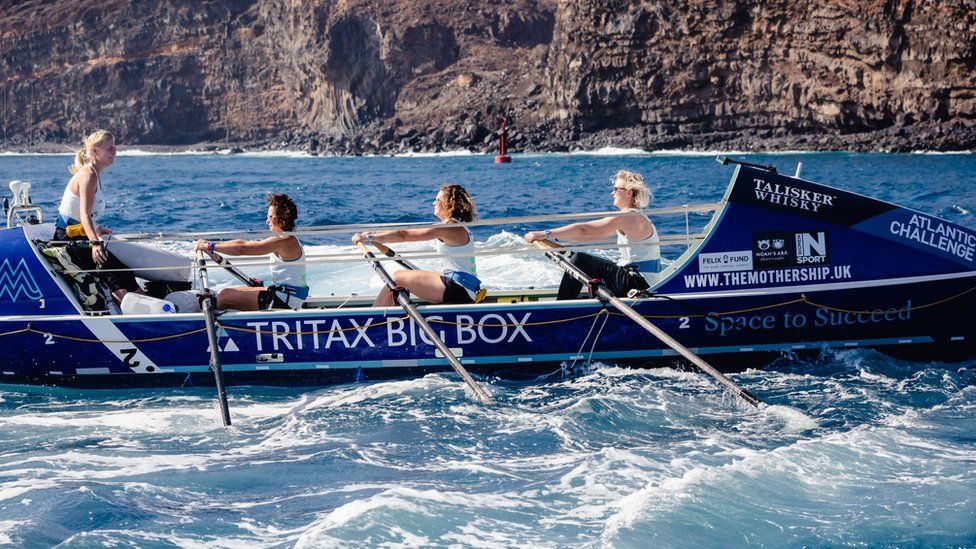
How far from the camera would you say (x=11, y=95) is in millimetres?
140875

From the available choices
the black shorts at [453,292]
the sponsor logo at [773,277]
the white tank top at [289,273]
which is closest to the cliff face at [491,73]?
the sponsor logo at [773,277]

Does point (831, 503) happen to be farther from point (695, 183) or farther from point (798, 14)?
point (798, 14)

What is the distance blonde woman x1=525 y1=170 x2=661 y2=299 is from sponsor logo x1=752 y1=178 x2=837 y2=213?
0.99 m

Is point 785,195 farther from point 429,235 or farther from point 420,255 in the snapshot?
point 420,255

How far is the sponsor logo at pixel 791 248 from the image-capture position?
9.17 meters

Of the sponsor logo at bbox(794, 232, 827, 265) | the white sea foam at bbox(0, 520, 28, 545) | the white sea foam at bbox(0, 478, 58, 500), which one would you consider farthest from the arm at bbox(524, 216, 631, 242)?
the white sea foam at bbox(0, 520, 28, 545)

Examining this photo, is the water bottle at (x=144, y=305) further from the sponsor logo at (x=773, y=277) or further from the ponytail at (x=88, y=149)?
the sponsor logo at (x=773, y=277)

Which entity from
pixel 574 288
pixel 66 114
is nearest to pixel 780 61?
pixel 574 288

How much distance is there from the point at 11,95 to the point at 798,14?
108 m

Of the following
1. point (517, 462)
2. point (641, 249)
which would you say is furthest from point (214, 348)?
point (641, 249)

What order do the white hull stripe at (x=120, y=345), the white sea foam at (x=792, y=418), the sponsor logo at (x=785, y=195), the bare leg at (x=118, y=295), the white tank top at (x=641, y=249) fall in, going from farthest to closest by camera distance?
the bare leg at (x=118, y=295) < the white hull stripe at (x=120, y=345) < the white tank top at (x=641, y=249) < the sponsor logo at (x=785, y=195) < the white sea foam at (x=792, y=418)

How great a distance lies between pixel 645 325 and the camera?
340 inches

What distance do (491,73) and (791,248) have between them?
332 ft

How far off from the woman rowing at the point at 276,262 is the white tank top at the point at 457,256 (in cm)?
127
